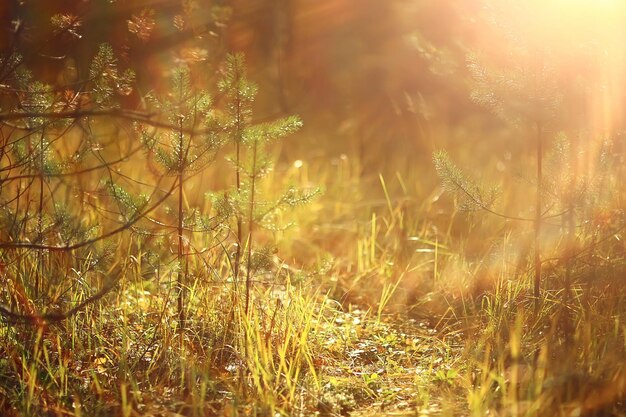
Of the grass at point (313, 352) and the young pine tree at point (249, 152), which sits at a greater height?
the young pine tree at point (249, 152)

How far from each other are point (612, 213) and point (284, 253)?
2.10 m

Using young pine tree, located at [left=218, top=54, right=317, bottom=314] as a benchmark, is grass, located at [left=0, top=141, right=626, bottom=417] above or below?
below

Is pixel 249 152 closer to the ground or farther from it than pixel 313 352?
farther from it

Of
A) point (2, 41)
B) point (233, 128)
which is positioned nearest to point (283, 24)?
point (2, 41)

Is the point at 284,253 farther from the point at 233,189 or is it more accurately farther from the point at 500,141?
the point at 500,141

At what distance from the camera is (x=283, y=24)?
6453 mm

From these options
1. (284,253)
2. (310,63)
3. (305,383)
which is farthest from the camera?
(310,63)

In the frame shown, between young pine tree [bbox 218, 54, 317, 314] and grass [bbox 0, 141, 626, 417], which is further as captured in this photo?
young pine tree [bbox 218, 54, 317, 314]

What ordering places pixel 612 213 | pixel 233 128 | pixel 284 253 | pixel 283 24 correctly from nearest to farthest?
pixel 233 128, pixel 612 213, pixel 284 253, pixel 283 24

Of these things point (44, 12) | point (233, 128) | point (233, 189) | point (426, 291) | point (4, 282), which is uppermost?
point (44, 12)

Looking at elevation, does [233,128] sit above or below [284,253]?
above

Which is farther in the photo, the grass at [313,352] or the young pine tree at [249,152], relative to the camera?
the young pine tree at [249,152]

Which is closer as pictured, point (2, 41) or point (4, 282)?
point (4, 282)

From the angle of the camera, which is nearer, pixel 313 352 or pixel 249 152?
pixel 249 152
